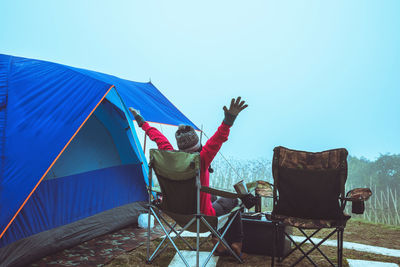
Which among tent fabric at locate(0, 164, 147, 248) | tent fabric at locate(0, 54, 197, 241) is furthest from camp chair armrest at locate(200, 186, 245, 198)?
tent fabric at locate(0, 164, 147, 248)

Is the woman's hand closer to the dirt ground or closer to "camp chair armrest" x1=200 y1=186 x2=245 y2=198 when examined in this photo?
"camp chair armrest" x1=200 y1=186 x2=245 y2=198

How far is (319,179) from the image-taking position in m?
2.12

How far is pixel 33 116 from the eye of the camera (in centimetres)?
230

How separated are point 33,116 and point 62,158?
68 cm

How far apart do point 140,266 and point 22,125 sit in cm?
134

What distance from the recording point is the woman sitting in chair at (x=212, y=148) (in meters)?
2.14

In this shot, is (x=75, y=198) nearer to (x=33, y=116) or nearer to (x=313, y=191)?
(x=33, y=116)

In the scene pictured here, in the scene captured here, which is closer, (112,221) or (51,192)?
(51,192)

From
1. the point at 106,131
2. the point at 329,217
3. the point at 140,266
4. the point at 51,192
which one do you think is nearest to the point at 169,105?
the point at 106,131

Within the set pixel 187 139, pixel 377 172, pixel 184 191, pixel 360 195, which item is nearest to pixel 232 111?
pixel 187 139

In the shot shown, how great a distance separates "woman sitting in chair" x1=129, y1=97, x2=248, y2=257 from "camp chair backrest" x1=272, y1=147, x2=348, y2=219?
0.39 metres

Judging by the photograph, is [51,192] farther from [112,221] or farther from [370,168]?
[370,168]

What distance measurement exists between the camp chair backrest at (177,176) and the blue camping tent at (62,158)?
687 mm

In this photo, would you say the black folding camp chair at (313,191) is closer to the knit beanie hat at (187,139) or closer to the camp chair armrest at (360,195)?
the camp chair armrest at (360,195)
